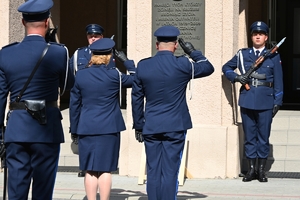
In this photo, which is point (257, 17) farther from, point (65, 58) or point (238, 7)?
point (65, 58)

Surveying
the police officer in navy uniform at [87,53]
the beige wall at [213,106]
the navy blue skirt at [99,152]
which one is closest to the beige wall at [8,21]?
the police officer in navy uniform at [87,53]

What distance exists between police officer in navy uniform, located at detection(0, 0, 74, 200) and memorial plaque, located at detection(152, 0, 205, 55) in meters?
4.50

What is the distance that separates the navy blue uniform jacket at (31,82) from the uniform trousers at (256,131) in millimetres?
4563

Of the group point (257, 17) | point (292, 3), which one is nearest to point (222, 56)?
point (257, 17)

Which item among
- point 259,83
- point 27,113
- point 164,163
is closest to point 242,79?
point 259,83

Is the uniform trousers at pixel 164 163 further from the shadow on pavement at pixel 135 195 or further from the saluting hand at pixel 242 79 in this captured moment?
the saluting hand at pixel 242 79

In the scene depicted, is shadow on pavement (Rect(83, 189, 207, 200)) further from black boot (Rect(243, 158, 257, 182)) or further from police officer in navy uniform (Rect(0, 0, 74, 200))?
police officer in navy uniform (Rect(0, 0, 74, 200))

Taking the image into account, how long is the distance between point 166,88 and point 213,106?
2.99 meters

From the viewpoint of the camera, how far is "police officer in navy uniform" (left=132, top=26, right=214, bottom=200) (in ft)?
26.6

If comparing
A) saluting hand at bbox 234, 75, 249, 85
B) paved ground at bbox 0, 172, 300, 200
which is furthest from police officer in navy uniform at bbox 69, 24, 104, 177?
saluting hand at bbox 234, 75, 249, 85

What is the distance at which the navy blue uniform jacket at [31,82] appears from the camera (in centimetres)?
660

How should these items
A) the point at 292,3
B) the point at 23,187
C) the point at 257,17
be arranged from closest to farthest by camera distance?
the point at 23,187 → the point at 257,17 → the point at 292,3

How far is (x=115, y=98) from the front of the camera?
838cm

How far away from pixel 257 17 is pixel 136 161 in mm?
5026
